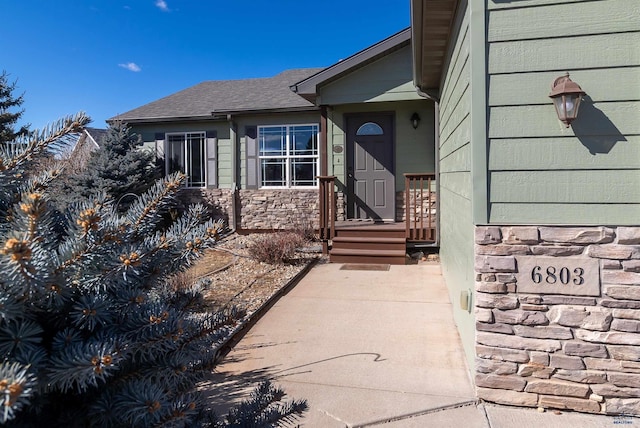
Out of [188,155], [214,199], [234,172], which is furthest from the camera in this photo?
[188,155]

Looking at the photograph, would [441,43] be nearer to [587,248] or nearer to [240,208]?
[587,248]

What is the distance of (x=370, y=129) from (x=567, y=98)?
6.08 metres

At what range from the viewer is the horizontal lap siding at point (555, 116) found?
2.45 metres

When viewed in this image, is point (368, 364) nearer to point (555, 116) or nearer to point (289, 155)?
point (555, 116)

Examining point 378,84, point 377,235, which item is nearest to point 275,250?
point 377,235

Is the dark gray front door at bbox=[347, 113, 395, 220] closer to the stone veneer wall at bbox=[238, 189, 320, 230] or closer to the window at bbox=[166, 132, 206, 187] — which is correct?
the stone veneer wall at bbox=[238, 189, 320, 230]

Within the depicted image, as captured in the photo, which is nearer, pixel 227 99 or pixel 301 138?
pixel 301 138

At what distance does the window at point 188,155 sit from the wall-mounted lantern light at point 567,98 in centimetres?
899

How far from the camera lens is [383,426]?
246 cm

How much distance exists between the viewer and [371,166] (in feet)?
27.6

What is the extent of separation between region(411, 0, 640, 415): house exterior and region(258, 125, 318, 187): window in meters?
6.84

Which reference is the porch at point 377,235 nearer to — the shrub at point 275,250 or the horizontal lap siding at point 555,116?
the shrub at point 275,250

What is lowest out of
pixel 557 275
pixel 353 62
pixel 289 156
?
pixel 557 275

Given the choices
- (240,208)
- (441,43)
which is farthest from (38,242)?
(240,208)
